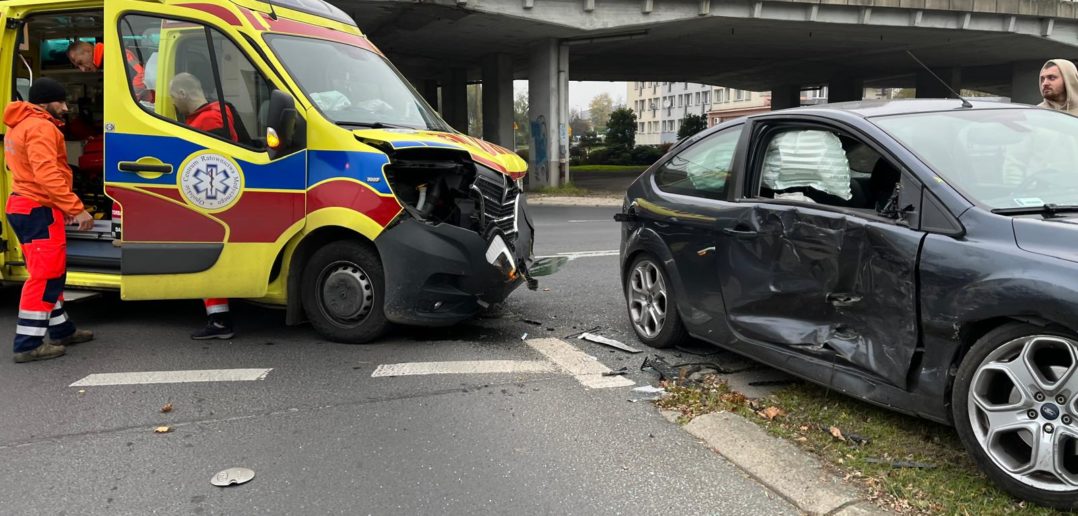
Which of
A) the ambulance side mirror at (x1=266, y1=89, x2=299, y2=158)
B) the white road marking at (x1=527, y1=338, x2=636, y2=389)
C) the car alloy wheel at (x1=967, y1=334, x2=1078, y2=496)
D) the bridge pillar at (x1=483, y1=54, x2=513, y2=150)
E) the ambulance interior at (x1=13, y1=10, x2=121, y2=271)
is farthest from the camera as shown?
the bridge pillar at (x1=483, y1=54, x2=513, y2=150)

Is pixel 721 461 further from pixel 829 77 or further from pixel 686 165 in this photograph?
pixel 829 77

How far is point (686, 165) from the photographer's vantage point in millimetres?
4969

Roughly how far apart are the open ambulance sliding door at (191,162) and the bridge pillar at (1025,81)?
3744 centimetres

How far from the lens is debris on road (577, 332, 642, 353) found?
5.13 meters

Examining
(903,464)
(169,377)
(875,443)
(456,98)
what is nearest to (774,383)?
(875,443)

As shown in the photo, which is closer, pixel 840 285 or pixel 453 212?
pixel 840 285

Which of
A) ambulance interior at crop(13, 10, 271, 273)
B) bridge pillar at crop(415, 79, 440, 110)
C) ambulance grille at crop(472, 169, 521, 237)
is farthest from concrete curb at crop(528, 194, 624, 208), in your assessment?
bridge pillar at crop(415, 79, 440, 110)

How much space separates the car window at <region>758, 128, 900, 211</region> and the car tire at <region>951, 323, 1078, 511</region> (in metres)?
0.97

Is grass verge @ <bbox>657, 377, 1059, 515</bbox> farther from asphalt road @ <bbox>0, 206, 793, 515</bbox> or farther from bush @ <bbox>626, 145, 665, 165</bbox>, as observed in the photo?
bush @ <bbox>626, 145, 665, 165</bbox>

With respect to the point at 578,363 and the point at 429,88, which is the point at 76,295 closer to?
the point at 578,363

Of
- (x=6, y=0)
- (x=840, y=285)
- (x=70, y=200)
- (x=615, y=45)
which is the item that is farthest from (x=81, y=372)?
(x=615, y=45)

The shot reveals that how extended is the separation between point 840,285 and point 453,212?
2.65m

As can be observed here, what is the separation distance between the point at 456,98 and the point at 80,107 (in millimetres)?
31635

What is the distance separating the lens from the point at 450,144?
197 inches
